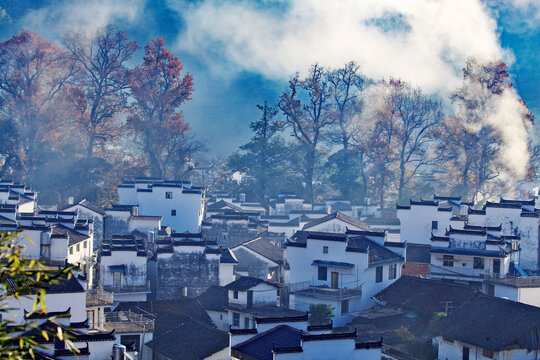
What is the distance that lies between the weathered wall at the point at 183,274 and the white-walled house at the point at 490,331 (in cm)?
1246

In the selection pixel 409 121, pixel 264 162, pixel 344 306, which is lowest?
pixel 344 306

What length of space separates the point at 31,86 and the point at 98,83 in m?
5.43

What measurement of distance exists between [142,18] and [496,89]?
2264 inches

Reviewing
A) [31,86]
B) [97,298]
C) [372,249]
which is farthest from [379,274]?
[31,86]

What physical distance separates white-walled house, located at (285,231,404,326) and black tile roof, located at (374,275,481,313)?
2.82ft

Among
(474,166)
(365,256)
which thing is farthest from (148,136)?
(365,256)

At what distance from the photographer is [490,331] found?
24.8 meters

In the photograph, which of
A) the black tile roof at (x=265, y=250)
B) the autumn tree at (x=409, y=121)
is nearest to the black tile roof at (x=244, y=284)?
the black tile roof at (x=265, y=250)

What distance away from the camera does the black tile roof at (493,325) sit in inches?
947

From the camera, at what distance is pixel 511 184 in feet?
190

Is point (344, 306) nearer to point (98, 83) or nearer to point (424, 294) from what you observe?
point (424, 294)

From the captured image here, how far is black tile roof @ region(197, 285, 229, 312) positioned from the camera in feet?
103

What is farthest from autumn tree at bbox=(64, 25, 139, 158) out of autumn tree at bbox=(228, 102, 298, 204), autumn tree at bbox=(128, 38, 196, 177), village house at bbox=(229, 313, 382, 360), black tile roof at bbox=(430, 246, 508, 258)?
village house at bbox=(229, 313, 382, 360)

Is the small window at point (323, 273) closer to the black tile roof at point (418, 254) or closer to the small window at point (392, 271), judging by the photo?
the small window at point (392, 271)
